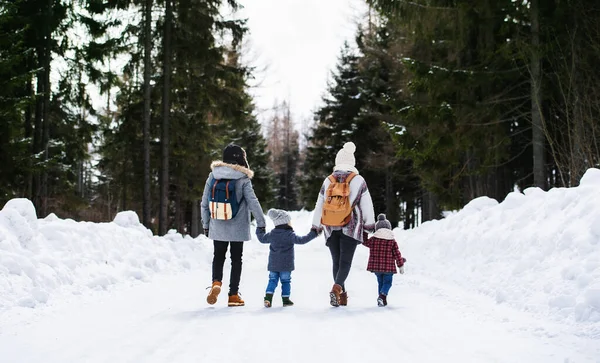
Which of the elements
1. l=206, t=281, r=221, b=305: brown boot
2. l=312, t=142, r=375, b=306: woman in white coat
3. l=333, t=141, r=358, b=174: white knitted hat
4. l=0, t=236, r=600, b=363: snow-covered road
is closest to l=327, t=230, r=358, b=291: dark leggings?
l=312, t=142, r=375, b=306: woman in white coat

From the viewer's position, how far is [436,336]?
476 cm

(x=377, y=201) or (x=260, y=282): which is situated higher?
(x=377, y=201)

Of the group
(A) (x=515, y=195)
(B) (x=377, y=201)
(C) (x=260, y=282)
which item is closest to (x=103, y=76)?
(C) (x=260, y=282)

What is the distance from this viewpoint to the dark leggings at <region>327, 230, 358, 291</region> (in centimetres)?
662

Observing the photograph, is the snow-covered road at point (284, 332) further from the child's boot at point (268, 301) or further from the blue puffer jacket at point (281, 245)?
the blue puffer jacket at point (281, 245)

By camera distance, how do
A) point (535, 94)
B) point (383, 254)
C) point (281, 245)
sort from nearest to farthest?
point (281, 245)
point (383, 254)
point (535, 94)

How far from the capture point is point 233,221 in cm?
670

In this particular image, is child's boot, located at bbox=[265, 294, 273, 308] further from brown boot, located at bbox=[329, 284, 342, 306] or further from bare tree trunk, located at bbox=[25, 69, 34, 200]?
bare tree trunk, located at bbox=[25, 69, 34, 200]

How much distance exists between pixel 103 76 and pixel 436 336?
Answer: 17.0m

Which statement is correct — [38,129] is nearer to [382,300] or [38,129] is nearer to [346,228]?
[346,228]

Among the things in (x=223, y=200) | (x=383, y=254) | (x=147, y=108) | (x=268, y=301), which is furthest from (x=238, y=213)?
(x=147, y=108)

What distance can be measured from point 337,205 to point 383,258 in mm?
995

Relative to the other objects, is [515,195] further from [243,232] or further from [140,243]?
[140,243]

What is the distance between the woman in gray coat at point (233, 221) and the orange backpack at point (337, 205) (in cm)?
89
